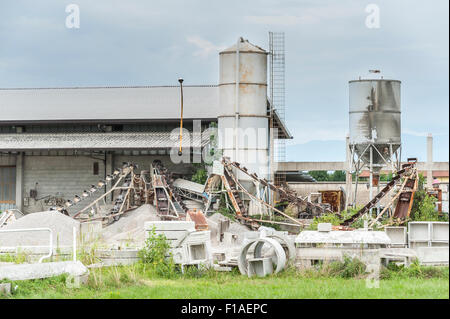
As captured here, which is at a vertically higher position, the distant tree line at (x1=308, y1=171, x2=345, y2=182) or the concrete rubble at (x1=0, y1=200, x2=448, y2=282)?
the distant tree line at (x1=308, y1=171, x2=345, y2=182)

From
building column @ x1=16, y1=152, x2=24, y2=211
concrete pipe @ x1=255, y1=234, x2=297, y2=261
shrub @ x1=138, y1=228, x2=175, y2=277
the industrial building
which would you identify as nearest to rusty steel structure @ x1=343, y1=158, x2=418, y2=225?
concrete pipe @ x1=255, y1=234, x2=297, y2=261

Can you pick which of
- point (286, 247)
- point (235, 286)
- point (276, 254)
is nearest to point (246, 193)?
point (286, 247)

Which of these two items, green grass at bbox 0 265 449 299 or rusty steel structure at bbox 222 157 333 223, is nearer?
green grass at bbox 0 265 449 299

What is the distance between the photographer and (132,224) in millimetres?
28547

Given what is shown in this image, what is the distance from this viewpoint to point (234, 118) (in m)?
33.8

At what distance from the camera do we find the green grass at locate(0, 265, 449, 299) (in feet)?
→ 43.6

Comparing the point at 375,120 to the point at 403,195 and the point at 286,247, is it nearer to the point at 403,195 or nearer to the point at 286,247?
the point at 403,195

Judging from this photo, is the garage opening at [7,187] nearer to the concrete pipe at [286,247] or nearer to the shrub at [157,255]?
the shrub at [157,255]

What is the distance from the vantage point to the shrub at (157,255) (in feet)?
53.9

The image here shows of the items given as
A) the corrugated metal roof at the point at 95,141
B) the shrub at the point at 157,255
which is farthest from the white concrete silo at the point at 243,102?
the shrub at the point at 157,255

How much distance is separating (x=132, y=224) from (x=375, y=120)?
10.6m

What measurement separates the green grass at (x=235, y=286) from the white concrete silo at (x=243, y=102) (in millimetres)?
17787

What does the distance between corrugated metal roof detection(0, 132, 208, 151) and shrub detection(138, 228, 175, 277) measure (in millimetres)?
18956

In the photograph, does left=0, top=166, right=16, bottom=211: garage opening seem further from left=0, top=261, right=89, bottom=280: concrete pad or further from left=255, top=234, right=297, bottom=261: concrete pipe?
left=0, top=261, right=89, bottom=280: concrete pad
